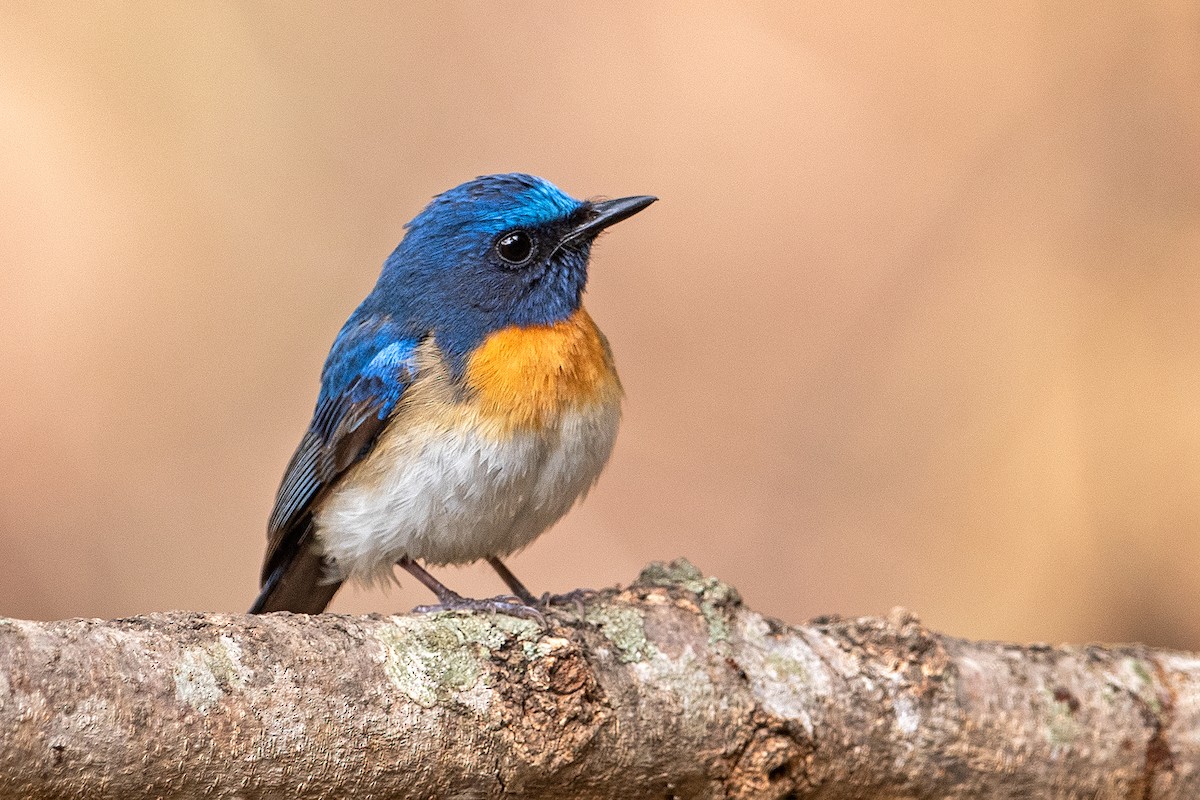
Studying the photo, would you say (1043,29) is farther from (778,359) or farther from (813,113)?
(778,359)

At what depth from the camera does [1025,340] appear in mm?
6273

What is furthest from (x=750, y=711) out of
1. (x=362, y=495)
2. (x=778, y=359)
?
(x=778, y=359)

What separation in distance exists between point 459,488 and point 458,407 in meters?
0.26

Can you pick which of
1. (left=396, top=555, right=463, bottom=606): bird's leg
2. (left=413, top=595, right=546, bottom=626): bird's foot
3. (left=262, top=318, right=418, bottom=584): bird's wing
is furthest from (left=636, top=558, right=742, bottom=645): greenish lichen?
(left=262, top=318, right=418, bottom=584): bird's wing

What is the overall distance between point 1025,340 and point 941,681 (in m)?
3.08

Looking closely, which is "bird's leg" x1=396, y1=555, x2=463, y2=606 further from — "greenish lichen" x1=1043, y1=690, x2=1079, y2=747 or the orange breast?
"greenish lichen" x1=1043, y1=690, x2=1079, y2=747

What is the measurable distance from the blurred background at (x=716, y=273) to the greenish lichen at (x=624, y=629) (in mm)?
2825

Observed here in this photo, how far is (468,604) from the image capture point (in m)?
3.95

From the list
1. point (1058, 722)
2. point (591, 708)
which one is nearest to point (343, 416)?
point (591, 708)

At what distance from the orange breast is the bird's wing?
28 centimetres

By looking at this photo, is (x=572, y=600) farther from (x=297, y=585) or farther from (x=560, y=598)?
(x=297, y=585)

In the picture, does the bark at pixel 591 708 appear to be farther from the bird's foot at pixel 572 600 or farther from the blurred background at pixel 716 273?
the blurred background at pixel 716 273

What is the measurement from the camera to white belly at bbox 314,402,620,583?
4.05 metres

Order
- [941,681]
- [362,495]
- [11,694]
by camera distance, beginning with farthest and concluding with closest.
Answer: [362,495]
[941,681]
[11,694]
